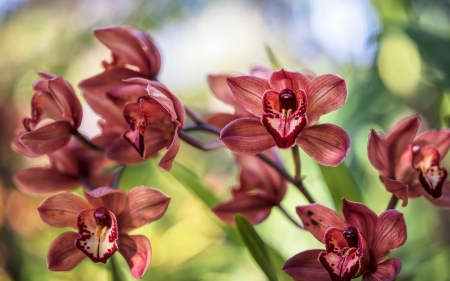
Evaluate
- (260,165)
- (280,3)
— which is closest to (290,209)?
(260,165)

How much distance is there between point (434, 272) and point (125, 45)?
29.6 inches

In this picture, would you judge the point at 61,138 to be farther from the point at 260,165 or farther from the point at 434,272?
the point at 434,272

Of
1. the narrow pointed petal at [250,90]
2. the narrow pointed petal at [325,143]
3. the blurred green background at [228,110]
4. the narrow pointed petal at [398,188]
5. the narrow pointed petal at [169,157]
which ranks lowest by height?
the blurred green background at [228,110]

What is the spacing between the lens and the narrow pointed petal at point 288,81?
0.54m

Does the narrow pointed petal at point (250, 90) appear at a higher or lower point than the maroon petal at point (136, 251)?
higher

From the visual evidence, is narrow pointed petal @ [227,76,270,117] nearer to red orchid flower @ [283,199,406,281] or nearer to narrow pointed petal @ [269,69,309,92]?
narrow pointed petal @ [269,69,309,92]

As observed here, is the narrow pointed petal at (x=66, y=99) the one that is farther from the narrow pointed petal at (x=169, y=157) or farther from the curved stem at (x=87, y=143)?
the narrow pointed petal at (x=169, y=157)

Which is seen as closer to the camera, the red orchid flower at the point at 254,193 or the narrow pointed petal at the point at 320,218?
the narrow pointed petal at the point at 320,218

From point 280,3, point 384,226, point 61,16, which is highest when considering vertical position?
point 384,226

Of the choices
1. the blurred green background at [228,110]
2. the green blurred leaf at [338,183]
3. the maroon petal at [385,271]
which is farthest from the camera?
the blurred green background at [228,110]

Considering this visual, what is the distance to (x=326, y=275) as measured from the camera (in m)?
0.53

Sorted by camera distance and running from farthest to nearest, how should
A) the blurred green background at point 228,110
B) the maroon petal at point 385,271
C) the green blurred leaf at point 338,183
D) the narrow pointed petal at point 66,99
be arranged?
the blurred green background at point 228,110
the green blurred leaf at point 338,183
the narrow pointed petal at point 66,99
the maroon petal at point 385,271

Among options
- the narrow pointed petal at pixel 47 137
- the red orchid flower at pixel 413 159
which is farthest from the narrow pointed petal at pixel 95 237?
the red orchid flower at pixel 413 159

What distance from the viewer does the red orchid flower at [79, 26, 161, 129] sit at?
64 centimetres
